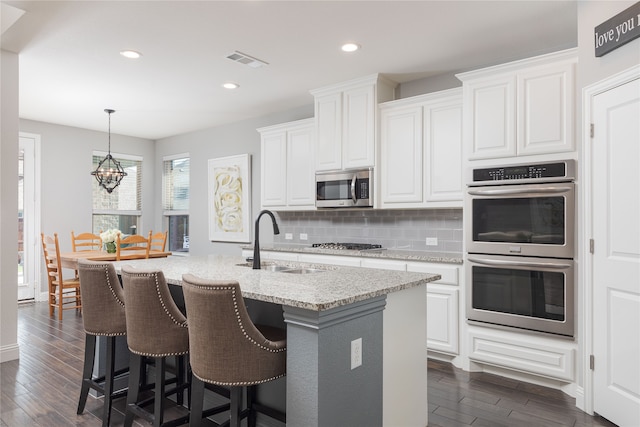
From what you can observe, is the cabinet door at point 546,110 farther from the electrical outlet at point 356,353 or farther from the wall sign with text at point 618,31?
the electrical outlet at point 356,353

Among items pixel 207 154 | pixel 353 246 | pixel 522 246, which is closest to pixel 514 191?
pixel 522 246

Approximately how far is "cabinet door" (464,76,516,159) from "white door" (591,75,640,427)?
658mm

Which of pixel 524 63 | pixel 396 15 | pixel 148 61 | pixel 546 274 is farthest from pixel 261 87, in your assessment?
pixel 546 274

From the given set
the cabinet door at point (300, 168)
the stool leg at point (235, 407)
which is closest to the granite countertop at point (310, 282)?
the stool leg at point (235, 407)

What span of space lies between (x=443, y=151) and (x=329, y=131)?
1339 mm

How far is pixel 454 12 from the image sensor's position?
2934 millimetres

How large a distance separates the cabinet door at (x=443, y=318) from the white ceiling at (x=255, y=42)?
2094 mm

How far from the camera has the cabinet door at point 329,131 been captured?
4.53 m

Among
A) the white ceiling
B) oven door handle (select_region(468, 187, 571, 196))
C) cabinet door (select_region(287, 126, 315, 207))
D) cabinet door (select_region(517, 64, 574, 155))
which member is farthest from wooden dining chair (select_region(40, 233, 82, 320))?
cabinet door (select_region(517, 64, 574, 155))

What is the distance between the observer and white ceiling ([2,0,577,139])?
9.53ft

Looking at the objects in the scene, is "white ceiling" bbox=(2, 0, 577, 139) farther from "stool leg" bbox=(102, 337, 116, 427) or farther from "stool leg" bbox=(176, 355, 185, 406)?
"stool leg" bbox=(176, 355, 185, 406)

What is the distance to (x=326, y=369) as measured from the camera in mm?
1668

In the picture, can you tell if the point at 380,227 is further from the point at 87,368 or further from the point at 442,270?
the point at 87,368

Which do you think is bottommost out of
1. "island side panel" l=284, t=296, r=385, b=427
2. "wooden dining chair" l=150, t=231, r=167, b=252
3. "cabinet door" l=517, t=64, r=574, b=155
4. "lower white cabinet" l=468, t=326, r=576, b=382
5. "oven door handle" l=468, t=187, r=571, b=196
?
"lower white cabinet" l=468, t=326, r=576, b=382
